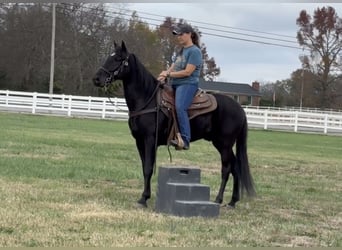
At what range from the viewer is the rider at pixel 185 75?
7789 millimetres

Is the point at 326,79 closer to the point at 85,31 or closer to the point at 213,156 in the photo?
the point at 85,31

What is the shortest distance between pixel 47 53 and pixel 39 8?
5669 mm

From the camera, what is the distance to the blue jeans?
7.80 metres

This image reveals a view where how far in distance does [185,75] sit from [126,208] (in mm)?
2001

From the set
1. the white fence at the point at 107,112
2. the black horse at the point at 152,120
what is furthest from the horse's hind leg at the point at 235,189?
the white fence at the point at 107,112

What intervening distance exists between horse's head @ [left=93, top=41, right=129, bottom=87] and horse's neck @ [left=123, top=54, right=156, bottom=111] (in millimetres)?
126

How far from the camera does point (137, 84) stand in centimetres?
799

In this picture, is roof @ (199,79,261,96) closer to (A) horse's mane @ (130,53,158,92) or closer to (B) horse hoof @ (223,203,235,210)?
(B) horse hoof @ (223,203,235,210)

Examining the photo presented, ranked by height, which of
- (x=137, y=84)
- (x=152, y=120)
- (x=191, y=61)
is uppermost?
(x=191, y=61)

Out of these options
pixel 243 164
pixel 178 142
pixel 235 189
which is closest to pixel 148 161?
pixel 178 142

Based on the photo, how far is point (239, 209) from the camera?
26.3 feet

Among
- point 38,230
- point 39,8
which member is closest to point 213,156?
point 38,230

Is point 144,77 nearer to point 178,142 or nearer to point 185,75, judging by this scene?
point 185,75

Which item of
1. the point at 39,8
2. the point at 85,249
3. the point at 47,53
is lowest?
Result: the point at 85,249
